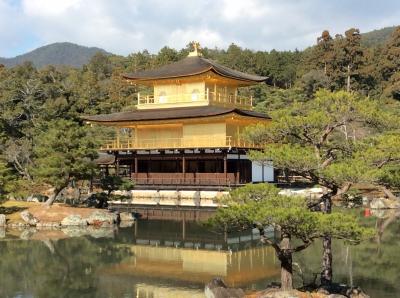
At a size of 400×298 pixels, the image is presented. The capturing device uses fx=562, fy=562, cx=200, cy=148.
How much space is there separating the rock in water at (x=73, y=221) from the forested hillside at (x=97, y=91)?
1.88 metres

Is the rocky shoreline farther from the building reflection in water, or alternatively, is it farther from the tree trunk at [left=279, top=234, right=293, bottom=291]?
the tree trunk at [left=279, top=234, right=293, bottom=291]

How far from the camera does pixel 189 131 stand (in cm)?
4062

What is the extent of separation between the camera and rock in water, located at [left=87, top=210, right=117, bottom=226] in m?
27.0

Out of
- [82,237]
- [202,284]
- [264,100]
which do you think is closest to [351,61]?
[264,100]

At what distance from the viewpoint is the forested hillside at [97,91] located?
90.4 ft

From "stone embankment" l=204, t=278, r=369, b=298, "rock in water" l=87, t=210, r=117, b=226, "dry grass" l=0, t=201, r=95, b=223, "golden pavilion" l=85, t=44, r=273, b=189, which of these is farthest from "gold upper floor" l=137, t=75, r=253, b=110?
"stone embankment" l=204, t=278, r=369, b=298

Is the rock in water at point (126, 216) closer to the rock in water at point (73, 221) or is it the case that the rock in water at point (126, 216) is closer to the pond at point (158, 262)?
the rock in water at point (73, 221)

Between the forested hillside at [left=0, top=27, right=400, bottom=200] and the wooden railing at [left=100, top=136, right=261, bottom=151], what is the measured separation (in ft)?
16.0

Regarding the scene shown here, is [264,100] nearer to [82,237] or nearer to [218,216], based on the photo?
[82,237]

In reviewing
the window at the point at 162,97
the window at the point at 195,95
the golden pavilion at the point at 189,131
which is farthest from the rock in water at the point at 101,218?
the window at the point at 162,97

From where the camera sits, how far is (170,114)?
40219 millimetres

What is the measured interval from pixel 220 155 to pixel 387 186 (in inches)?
980

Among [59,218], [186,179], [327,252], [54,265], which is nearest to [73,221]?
[59,218]

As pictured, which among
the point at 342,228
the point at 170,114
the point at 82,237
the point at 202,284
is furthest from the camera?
the point at 170,114
